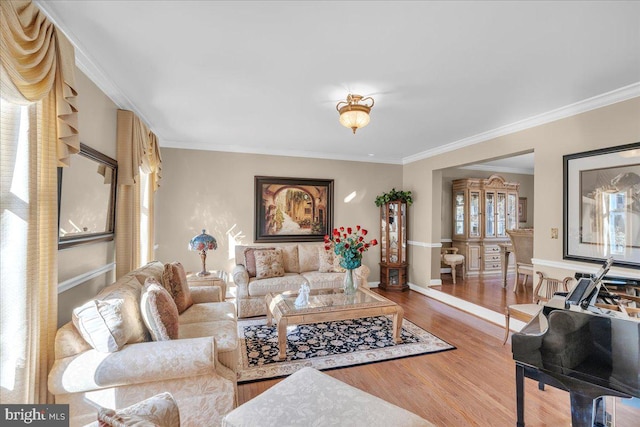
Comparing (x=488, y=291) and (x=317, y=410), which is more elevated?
(x=317, y=410)

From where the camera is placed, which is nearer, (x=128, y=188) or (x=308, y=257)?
(x=128, y=188)

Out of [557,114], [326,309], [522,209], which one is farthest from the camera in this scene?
[522,209]

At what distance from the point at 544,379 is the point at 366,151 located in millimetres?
4254

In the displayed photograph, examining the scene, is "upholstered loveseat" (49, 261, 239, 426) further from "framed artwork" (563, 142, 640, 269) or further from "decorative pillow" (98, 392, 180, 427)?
"framed artwork" (563, 142, 640, 269)

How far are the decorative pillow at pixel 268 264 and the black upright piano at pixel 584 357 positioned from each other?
325cm

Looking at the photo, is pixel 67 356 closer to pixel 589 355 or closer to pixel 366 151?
pixel 589 355

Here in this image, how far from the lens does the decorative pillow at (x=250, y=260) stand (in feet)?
14.4

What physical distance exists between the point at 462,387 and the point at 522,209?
21.3 feet

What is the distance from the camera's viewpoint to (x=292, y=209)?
206 inches

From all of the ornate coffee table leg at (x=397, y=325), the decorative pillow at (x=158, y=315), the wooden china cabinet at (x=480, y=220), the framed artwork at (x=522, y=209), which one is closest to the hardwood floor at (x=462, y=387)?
the ornate coffee table leg at (x=397, y=325)

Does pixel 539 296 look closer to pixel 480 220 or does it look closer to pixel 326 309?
pixel 326 309

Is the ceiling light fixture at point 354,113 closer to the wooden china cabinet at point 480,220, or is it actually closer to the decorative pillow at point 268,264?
the decorative pillow at point 268,264

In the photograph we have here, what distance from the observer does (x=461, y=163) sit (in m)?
4.48

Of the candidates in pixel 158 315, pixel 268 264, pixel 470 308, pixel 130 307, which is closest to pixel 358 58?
pixel 158 315
